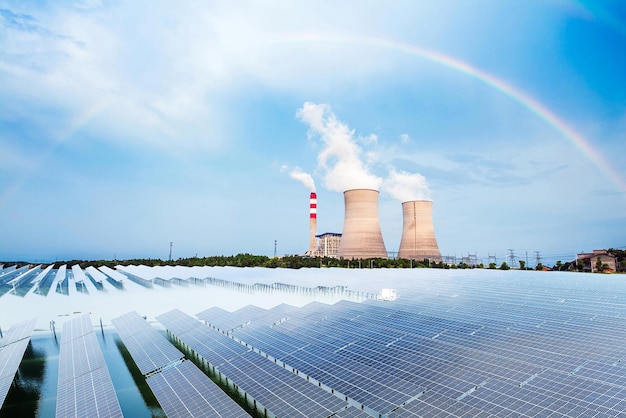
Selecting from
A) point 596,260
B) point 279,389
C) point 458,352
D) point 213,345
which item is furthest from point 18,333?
point 596,260

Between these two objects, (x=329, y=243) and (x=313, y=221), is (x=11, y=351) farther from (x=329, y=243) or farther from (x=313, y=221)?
(x=329, y=243)

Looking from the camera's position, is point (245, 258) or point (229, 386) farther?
point (245, 258)

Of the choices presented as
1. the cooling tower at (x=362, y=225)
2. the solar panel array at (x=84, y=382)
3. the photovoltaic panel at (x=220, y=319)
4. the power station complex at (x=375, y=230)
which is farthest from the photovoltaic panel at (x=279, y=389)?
the power station complex at (x=375, y=230)

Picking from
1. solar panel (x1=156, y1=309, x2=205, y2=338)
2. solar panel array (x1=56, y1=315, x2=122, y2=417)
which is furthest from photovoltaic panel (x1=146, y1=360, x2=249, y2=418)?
solar panel (x1=156, y1=309, x2=205, y2=338)

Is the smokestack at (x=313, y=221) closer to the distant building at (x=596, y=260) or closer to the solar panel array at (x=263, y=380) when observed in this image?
the distant building at (x=596, y=260)

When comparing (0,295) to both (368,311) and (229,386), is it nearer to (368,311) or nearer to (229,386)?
(229,386)

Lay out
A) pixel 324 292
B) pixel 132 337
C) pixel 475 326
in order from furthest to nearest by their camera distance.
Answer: pixel 324 292 → pixel 132 337 → pixel 475 326

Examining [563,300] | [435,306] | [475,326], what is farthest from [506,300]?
[475,326]
